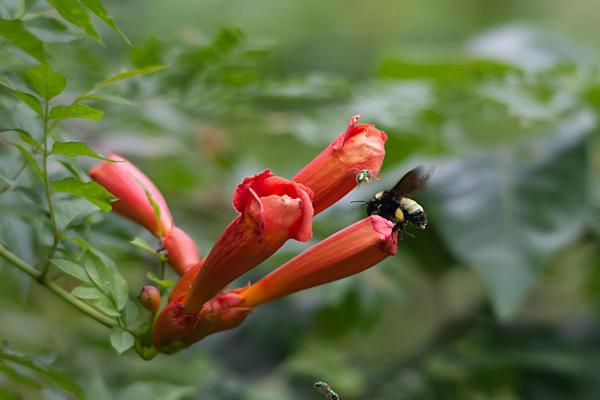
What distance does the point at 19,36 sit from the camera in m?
0.54

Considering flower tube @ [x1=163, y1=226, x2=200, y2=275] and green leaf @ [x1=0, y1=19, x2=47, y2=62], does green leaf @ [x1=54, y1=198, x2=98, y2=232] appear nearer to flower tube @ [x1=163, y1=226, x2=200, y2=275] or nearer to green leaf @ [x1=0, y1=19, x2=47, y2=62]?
flower tube @ [x1=163, y1=226, x2=200, y2=275]

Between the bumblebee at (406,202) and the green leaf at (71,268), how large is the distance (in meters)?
0.38

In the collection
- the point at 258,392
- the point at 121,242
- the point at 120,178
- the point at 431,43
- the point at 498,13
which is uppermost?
the point at 498,13

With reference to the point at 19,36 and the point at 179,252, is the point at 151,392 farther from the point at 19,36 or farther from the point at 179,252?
the point at 19,36

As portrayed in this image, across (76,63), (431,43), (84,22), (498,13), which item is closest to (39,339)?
(76,63)

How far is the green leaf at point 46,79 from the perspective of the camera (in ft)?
1.87

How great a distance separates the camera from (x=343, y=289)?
142 cm

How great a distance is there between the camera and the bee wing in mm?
755

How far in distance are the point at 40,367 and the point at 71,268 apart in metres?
0.11

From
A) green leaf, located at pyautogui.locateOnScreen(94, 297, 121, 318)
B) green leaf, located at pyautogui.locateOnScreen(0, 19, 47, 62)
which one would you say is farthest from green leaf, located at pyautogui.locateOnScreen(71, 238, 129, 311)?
green leaf, located at pyautogui.locateOnScreen(0, 19, 47, 62)

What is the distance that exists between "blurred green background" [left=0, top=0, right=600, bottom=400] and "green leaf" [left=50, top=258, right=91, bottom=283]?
13.8 inches

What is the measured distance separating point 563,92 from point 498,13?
4.05 meters

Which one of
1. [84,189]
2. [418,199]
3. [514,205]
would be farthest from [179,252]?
[514,205]

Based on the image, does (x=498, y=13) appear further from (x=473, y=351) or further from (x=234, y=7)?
(x=473, y=351)
